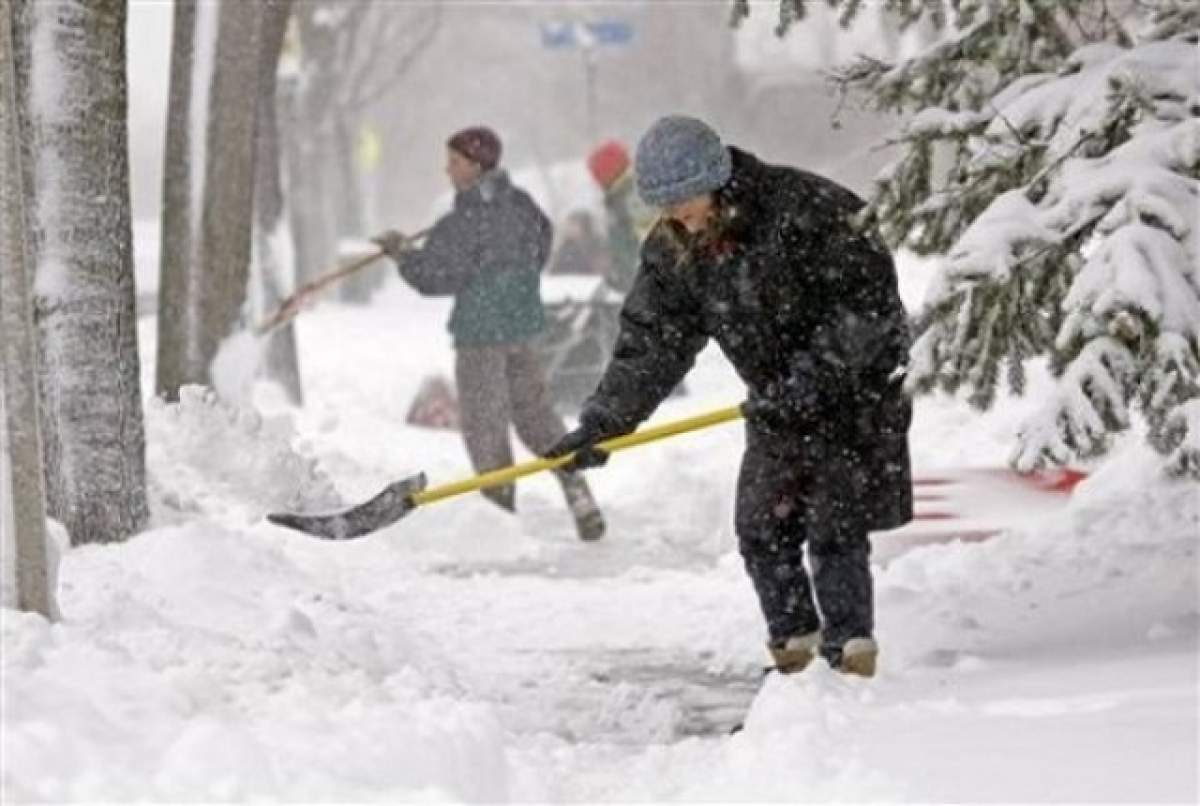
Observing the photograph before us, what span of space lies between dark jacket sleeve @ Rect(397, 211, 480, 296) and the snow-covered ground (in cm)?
96

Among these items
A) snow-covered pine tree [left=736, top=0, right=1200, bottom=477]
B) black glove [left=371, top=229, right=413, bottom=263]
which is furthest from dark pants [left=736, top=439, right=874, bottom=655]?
black glove [left=371, top=229, right=413, bottom=263]

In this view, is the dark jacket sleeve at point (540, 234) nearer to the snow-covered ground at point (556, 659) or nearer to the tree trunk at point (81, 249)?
the snow-covered ground at point (556, 659)

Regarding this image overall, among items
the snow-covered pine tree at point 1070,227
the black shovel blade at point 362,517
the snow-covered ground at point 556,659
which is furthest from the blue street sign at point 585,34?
the black shovel blade at point 362,517

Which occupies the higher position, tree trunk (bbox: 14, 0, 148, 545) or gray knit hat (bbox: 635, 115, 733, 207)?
gray knit hat (bbox: 635, 115, 733, 207)

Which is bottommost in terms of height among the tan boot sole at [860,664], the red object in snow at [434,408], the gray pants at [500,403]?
the red object in snow at [434,408]

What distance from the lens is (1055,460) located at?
17.6ft

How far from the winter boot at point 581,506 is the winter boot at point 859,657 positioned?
3.97 meters

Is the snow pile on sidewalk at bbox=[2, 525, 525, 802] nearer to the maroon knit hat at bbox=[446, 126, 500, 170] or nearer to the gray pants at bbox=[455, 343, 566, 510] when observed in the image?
the gray pants at bbox=[455, 343, 566, 510]

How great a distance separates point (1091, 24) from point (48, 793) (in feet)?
16.1

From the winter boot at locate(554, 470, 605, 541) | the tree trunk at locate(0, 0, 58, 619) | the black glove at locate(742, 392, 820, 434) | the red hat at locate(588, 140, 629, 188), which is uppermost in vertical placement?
the tree trunk at locate(0, 0, 58, 619)

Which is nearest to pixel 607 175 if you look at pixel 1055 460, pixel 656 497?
pixel 656 497

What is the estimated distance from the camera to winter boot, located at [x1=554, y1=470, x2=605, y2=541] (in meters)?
9.73

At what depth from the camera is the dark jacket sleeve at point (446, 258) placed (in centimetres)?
974

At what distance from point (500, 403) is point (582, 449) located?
382cm
